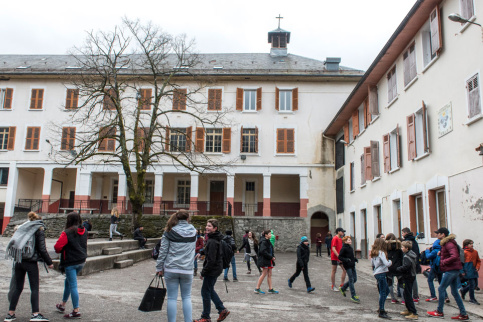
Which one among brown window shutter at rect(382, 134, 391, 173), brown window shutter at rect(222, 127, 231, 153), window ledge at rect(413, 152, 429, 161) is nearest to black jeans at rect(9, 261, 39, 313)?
window ledge at rect(413, 152, 429, 161)

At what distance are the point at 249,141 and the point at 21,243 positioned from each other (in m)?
26.2

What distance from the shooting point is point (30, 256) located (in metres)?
6.79

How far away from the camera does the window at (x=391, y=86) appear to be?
63.2 feet

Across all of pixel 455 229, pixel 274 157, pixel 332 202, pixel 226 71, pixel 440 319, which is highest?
pixel 226 71

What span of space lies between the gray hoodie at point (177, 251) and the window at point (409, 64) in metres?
13.4

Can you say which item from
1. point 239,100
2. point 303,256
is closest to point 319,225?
point 239,100

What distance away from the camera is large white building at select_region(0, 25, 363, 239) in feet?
106

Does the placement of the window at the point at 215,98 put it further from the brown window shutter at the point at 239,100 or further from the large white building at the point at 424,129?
the large white building at the point at 424,129

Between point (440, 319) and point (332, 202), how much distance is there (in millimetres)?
23304

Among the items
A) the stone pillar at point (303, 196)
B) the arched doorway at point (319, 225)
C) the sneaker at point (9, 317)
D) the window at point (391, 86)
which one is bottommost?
the sneaker at point (9, 317)

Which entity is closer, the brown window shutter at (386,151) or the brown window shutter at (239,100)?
the brown window shutter at (386,151)

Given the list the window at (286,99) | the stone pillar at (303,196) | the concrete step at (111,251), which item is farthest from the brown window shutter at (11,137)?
the stone pillar at (303,196)

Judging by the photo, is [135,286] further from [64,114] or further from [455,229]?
[64,114]

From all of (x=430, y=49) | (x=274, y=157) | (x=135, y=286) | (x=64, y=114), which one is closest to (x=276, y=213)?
(x=274, y=157)
